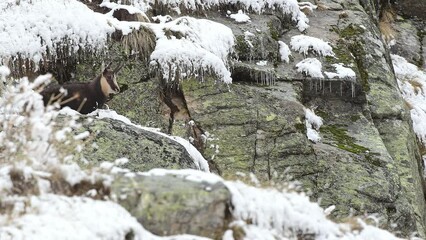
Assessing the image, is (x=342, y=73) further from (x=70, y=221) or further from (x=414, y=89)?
(x=70, y=221)

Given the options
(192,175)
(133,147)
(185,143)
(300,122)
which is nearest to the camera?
(192,175)

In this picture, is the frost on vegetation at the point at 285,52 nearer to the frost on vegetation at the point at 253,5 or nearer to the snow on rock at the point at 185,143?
the frost on vegetation at the point at 253,5

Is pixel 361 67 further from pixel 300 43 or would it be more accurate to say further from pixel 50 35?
pixel 50 35

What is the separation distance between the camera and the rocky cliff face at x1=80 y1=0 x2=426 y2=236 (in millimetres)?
8047

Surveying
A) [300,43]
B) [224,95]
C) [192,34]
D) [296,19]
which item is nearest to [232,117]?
[224,95]

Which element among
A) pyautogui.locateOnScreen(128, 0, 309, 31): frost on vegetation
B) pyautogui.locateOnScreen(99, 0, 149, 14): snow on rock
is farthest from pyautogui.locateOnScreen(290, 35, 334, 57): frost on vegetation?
pyautogui.locateOnScreen(99, 0, 149, 14): snow on rock

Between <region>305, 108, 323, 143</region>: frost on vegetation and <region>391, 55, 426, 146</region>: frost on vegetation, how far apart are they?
135 inches

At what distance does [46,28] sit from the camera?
8430mm

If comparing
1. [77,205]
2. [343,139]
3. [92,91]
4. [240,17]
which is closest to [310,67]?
[343,139]

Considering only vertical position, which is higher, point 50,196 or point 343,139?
point 50,196

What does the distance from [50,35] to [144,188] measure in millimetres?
4834

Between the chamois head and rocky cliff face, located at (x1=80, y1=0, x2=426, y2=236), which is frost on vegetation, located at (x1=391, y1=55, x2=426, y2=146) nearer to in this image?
rocky cliff face, located at (x1=80, y1=0, x2=426, y2=236)

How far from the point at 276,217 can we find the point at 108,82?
4.10 meters

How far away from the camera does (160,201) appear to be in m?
4.14
